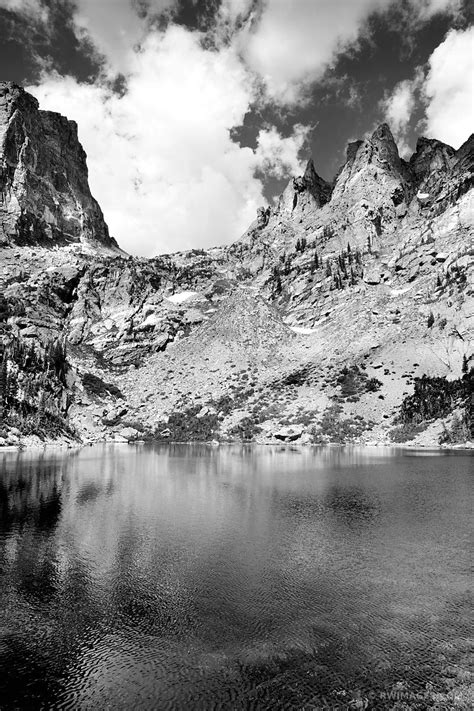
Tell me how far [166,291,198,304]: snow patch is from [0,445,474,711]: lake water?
15898 centimetres

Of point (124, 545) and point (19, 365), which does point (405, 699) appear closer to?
point (124, 545)

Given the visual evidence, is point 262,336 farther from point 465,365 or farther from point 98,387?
point 465,365

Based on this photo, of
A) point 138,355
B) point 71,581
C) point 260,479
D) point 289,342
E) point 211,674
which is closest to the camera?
point 211,674

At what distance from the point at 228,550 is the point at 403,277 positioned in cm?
14509

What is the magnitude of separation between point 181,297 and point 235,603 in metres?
181

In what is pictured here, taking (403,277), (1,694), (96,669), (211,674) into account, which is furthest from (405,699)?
(403,277)

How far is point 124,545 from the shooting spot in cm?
2400

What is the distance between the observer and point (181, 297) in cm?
19412

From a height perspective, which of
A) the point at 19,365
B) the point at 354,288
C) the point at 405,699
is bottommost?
the point at 405,699

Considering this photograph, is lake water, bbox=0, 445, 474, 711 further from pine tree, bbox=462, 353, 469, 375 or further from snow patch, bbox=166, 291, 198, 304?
snow patch, bbox=166, 291, 198, 304

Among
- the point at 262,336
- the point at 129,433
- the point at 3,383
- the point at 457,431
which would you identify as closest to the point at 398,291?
the point at 262,336

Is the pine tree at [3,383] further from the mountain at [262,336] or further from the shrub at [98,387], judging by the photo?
the shrub at [98,387]

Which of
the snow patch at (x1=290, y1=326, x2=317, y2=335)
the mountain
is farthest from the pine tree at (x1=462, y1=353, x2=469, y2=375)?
the snow patch at (x1=290, y1=326, x2=317, y2=335)

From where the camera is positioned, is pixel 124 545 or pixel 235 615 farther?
pixel 124 545
